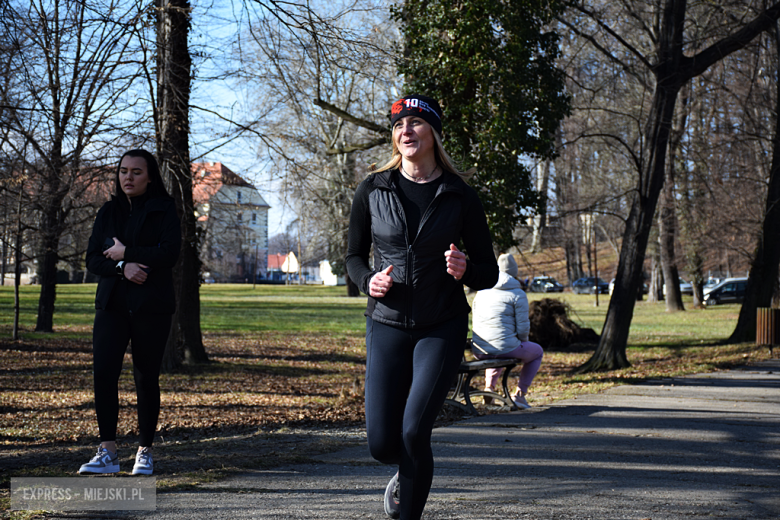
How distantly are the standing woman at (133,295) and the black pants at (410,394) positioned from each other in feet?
6.54

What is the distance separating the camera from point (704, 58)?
1349cm

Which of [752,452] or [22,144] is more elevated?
[22,144]

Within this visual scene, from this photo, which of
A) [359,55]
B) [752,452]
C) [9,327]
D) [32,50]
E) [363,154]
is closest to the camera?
[752,452]

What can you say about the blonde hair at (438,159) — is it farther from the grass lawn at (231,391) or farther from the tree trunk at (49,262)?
the tree trunk at (49,262)

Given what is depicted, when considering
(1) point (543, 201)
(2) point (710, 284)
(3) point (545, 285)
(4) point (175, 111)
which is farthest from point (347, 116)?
(3) point (545, 285)

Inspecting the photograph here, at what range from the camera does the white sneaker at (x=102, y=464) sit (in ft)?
15.6

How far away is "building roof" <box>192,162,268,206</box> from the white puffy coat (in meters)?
5.71

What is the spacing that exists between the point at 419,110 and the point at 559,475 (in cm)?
278

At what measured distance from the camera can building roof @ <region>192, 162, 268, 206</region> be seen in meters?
12.6

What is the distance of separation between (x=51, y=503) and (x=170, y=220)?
6.28ft

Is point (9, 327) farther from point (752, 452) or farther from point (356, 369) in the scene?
point (752, 452)

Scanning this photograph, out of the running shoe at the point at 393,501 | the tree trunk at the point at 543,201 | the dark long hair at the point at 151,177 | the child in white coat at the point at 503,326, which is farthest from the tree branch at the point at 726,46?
the running shoe at the point at 393,501

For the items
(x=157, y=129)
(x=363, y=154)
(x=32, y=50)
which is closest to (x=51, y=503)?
(x=32, y=50)

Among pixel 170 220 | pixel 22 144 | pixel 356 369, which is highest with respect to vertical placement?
pixel 22 144
